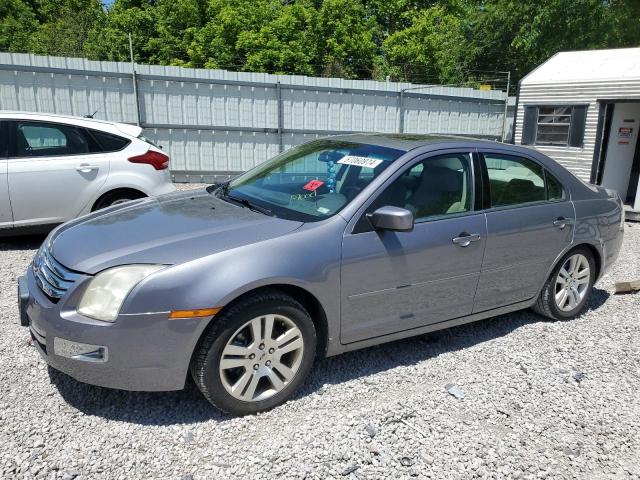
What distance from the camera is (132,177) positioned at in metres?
6.25

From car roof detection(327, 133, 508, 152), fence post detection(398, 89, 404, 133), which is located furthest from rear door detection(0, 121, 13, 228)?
fence post detection(398, 89, 404, 133)

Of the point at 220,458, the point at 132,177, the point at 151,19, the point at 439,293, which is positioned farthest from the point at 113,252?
the point at 151,19

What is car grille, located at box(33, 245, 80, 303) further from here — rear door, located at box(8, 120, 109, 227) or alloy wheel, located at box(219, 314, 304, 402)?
rear door, located at box(8, 120, 109, 227)

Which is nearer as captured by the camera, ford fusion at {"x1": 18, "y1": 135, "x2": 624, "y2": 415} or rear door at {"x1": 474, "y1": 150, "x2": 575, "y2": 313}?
ford fusion at {"x1": 18, "y1": 135, "x2": 624, "y2": 415}

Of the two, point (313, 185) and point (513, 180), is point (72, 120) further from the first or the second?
point (513, 180)

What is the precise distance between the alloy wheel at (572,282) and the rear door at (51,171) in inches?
196

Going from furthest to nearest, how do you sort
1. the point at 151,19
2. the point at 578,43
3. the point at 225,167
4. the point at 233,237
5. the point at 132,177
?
the point at 151,19 < the point at 578,43 < the point at 225,167 < the point at 132,177 < the point at 233,237

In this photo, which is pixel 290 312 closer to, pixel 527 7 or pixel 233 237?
pixel 233 237

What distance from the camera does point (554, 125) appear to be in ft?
36.4

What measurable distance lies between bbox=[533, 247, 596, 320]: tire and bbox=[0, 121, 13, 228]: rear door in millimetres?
5471

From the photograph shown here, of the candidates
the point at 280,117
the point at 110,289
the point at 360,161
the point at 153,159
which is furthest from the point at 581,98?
the point at 110,289

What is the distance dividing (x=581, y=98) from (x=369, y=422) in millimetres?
9753

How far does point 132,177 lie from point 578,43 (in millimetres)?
18299

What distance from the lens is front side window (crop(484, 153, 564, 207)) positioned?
12.9ft
